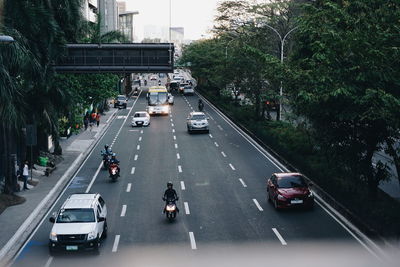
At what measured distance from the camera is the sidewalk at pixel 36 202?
20.6 meters

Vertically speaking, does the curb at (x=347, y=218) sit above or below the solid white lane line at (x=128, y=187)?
above

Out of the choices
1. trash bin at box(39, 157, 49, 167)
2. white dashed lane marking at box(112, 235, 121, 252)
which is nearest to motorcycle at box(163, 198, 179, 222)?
white dashed lane marking at box(112, 235, 121, 252)

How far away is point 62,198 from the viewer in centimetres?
2808

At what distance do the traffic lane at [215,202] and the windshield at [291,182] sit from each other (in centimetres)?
174

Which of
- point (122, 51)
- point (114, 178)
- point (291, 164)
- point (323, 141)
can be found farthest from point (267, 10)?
point (323, 141)

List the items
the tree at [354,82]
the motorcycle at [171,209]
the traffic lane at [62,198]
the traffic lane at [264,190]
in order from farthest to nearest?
the motorcycle at [171,209]
the traffic lane at [264,190]
the tree at [354,82]
the traffic lane at [62,198]

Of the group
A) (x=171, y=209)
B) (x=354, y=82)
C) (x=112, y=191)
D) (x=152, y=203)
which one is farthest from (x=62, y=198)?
(x=354, y=82)

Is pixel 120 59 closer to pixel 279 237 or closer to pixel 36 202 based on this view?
pixel 36 202

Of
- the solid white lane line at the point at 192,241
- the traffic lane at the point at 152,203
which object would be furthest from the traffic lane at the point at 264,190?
the traffic lane at the point at 152,203

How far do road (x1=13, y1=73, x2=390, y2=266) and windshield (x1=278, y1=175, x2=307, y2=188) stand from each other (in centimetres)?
123

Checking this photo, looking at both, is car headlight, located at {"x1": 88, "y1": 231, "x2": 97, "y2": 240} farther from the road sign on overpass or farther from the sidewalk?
the road sign on overpass

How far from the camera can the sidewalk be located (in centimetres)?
2058

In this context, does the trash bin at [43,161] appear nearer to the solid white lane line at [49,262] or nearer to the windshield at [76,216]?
the windshield at [76,216]

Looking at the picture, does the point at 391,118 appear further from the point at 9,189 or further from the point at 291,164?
the point at 9,189
